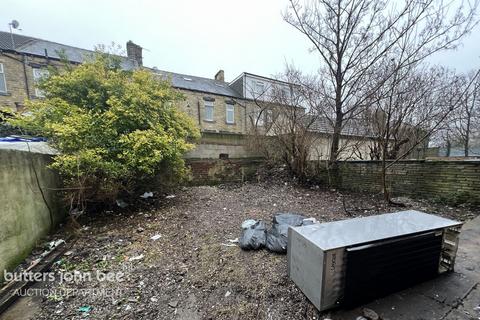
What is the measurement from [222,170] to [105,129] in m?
4.15

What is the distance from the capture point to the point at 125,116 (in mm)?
3850

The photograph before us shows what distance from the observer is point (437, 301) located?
5.39 feet

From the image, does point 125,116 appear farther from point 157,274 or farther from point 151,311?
point 151,311

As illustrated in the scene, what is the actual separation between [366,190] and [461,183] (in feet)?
6.46

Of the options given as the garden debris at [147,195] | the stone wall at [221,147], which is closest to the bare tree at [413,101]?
the stone wall at [221,147]

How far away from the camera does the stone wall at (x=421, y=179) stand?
4.06m

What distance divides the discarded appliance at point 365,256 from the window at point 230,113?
1245 centimetres

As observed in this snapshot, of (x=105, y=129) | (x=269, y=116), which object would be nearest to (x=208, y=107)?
(x=269, y=116)

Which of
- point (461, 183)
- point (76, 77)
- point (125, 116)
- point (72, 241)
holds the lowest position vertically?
point (72, 241)

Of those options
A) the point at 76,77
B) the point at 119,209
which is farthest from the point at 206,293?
the point at 76,77

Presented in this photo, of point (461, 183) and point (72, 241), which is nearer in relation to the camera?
point (72, 241)

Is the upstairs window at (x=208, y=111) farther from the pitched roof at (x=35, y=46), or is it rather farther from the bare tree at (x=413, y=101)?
the bare tree at (x=413, y=101)

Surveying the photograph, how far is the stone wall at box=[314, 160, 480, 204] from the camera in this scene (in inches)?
160

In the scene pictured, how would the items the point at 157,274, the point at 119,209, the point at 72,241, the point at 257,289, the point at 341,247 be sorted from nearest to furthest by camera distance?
1. the point at 341,247
2. the point at 257,289
3. the point at 157,274
4. the point at 72,241
5. the point at 119,209
